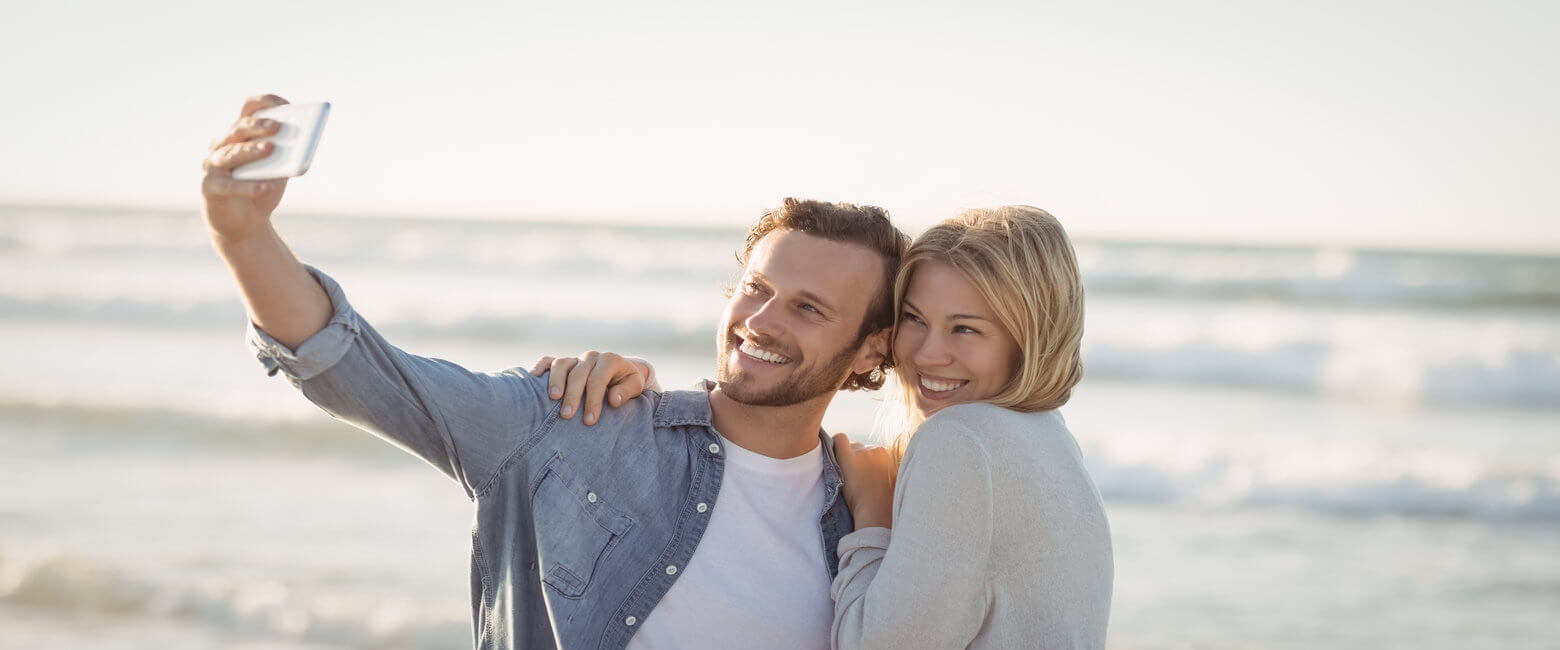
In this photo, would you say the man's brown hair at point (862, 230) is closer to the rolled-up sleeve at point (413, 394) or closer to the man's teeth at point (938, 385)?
the man's teeth at point (938, 385)

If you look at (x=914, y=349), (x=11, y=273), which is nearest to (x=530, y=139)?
(x=11, y=273)

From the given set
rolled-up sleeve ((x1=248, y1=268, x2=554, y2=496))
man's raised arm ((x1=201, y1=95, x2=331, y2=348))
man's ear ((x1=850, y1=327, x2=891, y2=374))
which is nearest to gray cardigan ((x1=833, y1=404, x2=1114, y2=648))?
man's ear ((x1=850, y1=327, x2=891, y2=374))

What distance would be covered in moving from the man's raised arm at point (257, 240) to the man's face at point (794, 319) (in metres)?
1.01

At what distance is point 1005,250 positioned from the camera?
2.52 m

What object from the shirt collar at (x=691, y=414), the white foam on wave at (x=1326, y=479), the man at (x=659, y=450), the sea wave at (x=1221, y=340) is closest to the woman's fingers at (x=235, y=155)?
the man at (x=659, y=450)

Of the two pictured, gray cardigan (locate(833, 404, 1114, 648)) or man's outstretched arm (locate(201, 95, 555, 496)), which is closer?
man's outstretched arm (locate(201, 95, 555, 496))

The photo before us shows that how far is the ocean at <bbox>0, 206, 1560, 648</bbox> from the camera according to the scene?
5.07 m

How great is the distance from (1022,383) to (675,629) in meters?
0.89

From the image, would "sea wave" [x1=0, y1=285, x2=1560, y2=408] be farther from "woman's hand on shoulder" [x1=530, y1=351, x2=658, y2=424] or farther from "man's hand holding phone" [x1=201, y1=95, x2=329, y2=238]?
"man's hand holding phone" [x1=201, y1=95, x2=329, y2=238]

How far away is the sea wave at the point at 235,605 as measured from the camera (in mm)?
4773

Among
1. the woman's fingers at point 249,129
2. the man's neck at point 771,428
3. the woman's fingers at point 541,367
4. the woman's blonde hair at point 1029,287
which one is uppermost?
the woman's fingers at point 249,129

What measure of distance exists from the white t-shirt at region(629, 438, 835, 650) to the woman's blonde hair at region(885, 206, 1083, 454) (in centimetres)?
54

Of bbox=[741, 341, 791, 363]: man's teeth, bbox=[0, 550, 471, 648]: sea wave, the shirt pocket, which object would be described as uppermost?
bbox=[741, 341, 791, 363]: man's teeth

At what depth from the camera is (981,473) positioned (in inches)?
87.5
